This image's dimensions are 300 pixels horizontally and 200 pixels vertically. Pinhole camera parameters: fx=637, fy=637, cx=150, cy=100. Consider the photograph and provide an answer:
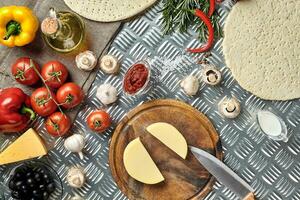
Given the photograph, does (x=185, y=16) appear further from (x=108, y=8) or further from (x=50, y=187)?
(x=50, y=187)

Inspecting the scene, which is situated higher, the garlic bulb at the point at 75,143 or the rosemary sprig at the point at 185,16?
the rosemary sprig at the point at 185,16

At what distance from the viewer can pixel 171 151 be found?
337 centimetres

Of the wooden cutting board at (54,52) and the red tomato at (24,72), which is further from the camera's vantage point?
the wooden cutting board at (54,52)

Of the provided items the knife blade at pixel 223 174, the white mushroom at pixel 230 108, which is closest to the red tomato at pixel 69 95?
the knife blade at pixel 223 174

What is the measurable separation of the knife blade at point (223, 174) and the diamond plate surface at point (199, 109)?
0.18 feet

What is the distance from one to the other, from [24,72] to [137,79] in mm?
588

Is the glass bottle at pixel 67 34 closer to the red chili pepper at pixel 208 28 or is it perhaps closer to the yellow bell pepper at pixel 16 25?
the yellow bell pepper at pixel 16 25

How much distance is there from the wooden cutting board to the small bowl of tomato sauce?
0.20 meters

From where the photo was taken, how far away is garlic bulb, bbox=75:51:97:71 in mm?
3338

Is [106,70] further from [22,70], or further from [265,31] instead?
[265,31]

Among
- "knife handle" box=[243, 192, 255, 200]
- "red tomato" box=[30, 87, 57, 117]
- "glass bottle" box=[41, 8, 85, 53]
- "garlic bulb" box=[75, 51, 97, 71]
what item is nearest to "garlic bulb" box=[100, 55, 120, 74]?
"garlic bulb" box=[75, 51, 97, 71]

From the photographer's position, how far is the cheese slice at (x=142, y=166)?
131 inches

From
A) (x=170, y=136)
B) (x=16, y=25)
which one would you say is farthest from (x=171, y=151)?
(x=16, y=25)

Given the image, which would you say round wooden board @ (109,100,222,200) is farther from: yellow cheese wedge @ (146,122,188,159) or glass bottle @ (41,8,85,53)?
glass bottle @ (41,8,85,53)
